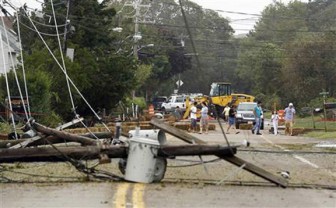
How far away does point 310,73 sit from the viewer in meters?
77.8

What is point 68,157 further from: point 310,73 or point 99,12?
point 310,73

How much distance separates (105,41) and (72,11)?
409 cm

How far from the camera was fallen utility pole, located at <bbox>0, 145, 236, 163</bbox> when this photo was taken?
44.2ft

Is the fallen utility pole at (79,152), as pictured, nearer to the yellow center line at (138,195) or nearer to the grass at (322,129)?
the yellow center line at (138,195)

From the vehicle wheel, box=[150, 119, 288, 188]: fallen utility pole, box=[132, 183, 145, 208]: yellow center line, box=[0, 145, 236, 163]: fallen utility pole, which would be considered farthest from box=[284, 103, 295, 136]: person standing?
box=[132, 183, 145, 208]: yellow center line

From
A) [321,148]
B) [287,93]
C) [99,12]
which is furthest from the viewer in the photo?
[287,93]

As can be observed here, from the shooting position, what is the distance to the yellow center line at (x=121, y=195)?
11.2m

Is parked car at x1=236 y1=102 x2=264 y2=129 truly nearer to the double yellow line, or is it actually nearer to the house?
the house

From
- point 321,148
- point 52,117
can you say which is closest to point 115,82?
point 52,117

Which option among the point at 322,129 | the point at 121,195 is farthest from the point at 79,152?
the point at 322,129

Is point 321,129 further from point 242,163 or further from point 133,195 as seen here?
point 133,195

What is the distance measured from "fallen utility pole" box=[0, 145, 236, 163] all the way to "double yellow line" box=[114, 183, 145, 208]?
2.28 ft

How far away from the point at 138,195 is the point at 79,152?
2.23 m

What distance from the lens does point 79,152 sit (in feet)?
45.7
